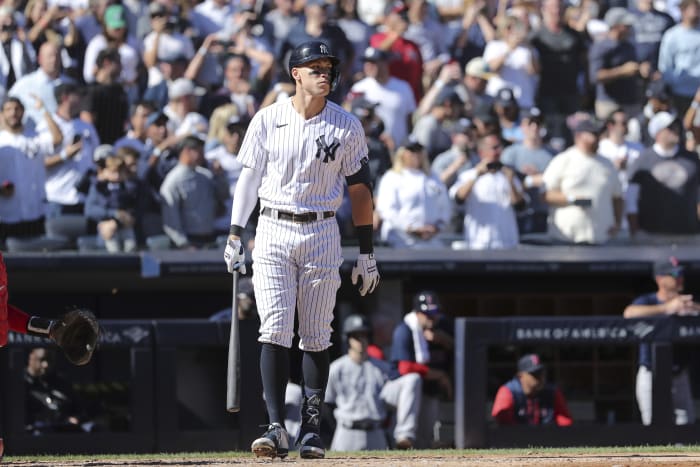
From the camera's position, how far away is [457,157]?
41.0 feet

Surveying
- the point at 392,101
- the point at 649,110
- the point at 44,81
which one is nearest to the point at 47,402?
the point at 44,81

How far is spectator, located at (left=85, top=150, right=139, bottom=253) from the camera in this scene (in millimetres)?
11648

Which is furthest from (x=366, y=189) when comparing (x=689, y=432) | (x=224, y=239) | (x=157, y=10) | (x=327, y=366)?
(x=157, y=10)

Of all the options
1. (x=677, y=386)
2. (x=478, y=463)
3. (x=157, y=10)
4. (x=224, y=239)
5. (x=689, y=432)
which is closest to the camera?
(x=478, y=463)

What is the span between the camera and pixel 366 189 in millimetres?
6883

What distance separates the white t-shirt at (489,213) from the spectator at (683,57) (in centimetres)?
324

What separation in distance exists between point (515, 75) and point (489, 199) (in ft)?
8.29

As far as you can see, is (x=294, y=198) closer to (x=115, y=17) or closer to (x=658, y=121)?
(x=115, y=17)

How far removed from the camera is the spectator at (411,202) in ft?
38.8

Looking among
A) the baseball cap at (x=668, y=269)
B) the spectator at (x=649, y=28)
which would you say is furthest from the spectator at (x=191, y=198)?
the spectator at (x=649, y=28)

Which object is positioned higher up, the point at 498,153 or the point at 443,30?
the point at 443,30

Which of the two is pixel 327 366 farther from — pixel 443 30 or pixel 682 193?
pixel 443 30

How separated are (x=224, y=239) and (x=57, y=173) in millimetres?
1401

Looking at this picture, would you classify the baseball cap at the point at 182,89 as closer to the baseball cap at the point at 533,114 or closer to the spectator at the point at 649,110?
the baseball cap at the point at 533,114
